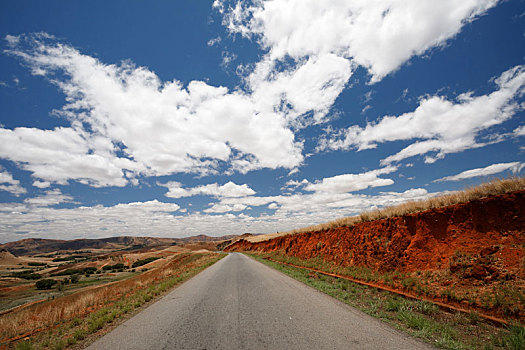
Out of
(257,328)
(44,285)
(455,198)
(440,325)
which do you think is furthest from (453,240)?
(44,285)

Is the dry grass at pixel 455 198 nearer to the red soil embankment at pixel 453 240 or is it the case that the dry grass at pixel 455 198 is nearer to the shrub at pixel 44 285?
the red soil embankment at pixel 453 240

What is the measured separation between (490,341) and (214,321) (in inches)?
233

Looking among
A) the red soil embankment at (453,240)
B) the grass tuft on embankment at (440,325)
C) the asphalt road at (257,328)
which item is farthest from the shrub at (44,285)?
the grass tuft on embankment at (440,325)

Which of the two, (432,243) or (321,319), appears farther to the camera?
(432,243)

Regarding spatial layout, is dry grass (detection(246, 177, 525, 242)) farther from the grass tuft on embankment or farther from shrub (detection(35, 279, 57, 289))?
shrub (detection(35, 279, 57, 289))

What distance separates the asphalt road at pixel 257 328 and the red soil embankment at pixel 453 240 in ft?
14.6

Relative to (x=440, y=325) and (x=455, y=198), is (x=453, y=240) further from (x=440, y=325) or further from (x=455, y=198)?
(x=440, y=325)

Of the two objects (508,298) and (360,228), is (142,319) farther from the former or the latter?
(360,228)

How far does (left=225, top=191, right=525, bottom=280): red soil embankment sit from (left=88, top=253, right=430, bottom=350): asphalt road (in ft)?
14.6

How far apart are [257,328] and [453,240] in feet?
27.6

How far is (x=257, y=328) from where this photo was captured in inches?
197

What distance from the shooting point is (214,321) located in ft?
18.4

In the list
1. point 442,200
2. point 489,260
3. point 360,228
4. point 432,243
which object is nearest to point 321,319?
point 489,260

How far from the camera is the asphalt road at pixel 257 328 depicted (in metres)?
4.21
